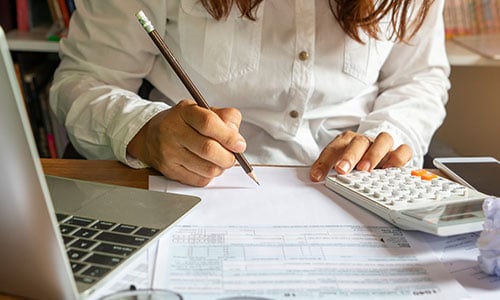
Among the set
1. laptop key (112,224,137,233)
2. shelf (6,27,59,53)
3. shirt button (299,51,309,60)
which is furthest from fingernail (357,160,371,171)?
shelf (6,27,59,53)

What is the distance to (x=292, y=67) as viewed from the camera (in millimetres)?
1091

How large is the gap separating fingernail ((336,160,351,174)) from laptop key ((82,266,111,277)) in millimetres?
380

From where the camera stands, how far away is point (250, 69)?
42.7 inches

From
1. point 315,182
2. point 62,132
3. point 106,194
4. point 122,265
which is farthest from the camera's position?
point 62,132

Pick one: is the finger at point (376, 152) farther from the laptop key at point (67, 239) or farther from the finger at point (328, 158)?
the laptop key at point (67, 239)

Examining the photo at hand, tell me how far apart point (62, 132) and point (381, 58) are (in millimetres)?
860

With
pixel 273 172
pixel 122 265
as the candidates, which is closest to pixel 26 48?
pixel 273 172

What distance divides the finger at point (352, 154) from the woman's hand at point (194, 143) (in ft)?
0.47

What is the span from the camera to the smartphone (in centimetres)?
89

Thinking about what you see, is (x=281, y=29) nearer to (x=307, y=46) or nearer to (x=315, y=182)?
(x=307, y=46)

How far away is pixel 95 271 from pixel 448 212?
0.38m

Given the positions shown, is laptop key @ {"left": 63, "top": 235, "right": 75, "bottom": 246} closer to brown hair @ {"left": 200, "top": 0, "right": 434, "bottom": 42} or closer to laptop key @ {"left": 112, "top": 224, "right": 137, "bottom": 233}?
laptop key @ {"left": 112, "top": 224, "right": 137, "bottom": 233}

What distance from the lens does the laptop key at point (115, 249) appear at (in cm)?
64

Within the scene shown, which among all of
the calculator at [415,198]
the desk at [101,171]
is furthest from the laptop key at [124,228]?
the calculator at [415,198]
